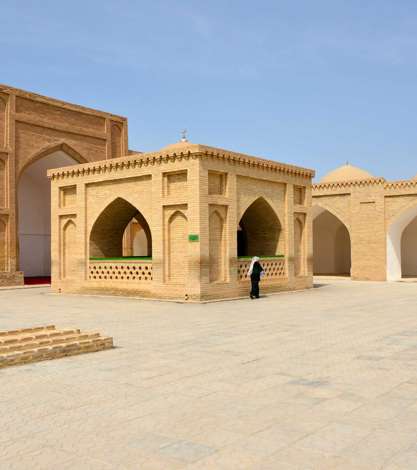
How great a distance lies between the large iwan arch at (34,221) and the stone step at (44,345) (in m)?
18.2

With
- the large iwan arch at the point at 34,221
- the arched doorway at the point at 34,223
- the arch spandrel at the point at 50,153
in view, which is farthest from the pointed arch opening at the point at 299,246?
the arched doorway at the point at 34,223

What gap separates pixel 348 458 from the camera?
3.58 meters

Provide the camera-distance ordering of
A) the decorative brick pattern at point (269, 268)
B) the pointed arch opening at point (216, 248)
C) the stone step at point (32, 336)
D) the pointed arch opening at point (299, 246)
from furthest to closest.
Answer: the pointed arch opening at point (299, 246)
the decorative brick pattern at point (269, 268)
the pointed arch opening at point (216, 248)
the stone step at point (32, 336)

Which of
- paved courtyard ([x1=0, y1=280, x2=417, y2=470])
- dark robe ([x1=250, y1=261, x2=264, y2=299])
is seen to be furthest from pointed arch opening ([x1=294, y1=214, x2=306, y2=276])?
paved courtyard ([x1=0, y1=280, x2=417, y2=470])

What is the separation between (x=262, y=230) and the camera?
17.5 meters

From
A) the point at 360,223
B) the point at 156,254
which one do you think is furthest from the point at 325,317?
the point at 360,223

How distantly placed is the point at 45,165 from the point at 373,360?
67.3 ft

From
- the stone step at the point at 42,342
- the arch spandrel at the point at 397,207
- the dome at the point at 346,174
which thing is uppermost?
the dome at the point at 346,174

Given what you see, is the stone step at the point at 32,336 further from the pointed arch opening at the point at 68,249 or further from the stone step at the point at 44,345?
the pointed arch opening at the point at 68,249

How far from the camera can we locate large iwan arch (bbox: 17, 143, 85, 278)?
25.6 metres

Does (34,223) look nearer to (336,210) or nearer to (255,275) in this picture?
(336,210)

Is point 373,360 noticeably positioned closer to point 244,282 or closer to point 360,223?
point 244,282

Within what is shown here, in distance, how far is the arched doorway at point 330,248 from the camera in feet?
94.4

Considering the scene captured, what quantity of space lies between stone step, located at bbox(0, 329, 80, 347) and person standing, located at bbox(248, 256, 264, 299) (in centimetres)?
762
